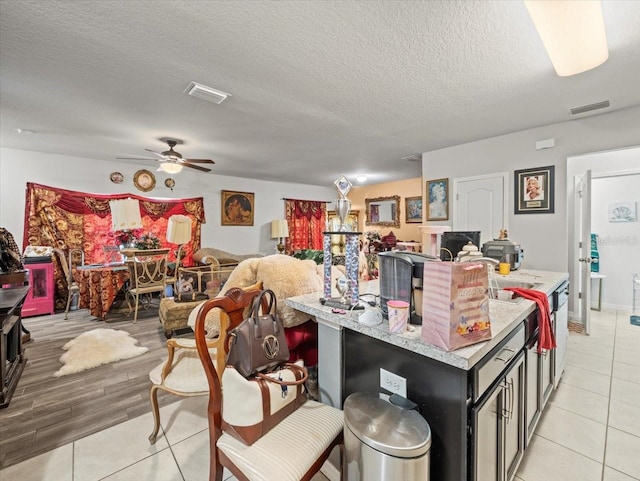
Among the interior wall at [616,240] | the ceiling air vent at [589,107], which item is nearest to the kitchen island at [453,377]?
the ceiling air vent at [589,107]

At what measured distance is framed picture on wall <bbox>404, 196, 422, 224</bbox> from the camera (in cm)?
678

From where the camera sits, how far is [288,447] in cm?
107

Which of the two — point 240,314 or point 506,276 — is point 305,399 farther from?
point 506,276

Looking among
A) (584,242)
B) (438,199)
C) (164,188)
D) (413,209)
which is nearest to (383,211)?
(413,209)

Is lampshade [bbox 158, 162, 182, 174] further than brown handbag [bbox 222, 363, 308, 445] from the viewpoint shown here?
Yes

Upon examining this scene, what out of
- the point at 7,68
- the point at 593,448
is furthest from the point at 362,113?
the point at 593,448

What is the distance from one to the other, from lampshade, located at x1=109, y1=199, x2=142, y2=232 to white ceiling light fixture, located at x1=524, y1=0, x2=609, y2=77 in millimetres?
5788

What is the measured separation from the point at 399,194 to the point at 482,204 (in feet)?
10.7

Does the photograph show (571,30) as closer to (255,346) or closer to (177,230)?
(255,346)

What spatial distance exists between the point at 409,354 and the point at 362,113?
8.81 ft

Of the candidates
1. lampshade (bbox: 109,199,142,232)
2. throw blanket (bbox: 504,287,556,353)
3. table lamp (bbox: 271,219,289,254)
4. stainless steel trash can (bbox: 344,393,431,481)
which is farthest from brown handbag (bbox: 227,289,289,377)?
table lamp (bbox: 271,219,289,254)

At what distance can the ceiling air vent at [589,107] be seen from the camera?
2791 millimetres

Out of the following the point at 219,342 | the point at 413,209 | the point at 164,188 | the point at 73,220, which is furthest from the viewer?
the point at 413,209

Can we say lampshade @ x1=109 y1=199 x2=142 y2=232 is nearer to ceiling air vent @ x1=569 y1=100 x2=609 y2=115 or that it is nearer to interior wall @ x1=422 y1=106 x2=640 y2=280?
interior wall @ x1=422 y1=106 x2=640 y2=280
